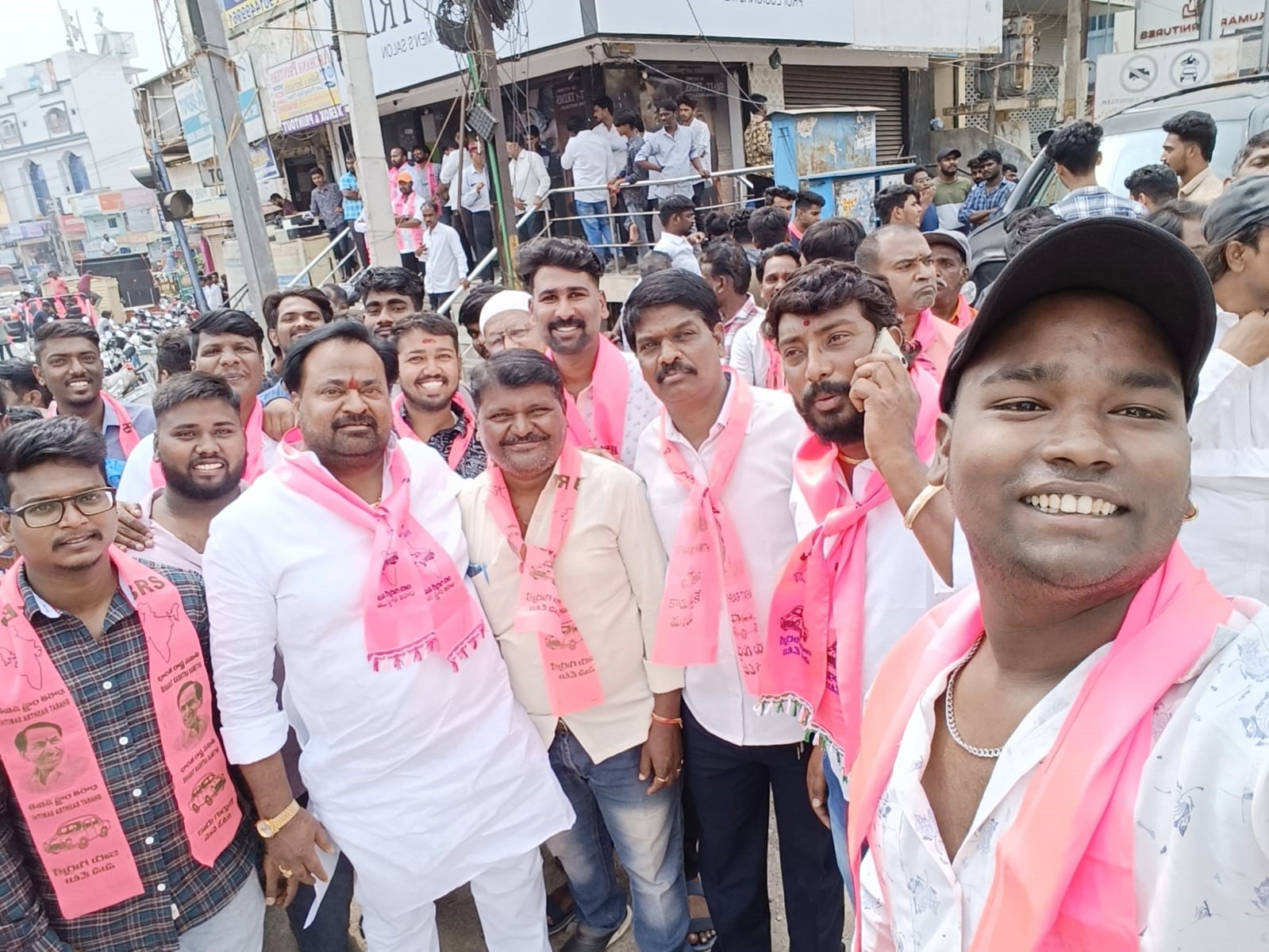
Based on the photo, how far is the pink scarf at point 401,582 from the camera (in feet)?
6.78

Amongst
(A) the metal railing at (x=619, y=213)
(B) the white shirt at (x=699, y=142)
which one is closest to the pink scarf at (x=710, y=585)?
(A) the metal railing at (x=619, y=213)

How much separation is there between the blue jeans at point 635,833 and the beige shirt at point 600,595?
89 mm

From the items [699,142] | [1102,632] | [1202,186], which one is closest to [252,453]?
[1102,632]

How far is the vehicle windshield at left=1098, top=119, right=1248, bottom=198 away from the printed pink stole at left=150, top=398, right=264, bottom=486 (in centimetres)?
579

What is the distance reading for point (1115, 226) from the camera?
0.90m

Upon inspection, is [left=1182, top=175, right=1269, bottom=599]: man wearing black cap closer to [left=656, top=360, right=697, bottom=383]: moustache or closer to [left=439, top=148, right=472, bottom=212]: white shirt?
[left=656, top=360, right=697, bottom=383]: moustache

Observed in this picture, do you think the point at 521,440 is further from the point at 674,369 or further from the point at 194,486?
the point at 194,486

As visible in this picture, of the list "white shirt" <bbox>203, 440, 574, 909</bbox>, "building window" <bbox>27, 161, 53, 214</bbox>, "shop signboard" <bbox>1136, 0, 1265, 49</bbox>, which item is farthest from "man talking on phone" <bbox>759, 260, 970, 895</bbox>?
"building window" <bbox>27, 161, 53, 214</bbox>

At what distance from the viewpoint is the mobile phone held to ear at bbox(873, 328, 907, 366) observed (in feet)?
6.25

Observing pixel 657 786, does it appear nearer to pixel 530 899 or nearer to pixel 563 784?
pixel 563 784

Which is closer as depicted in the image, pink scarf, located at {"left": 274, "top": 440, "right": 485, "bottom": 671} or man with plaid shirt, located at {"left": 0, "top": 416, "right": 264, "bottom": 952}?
man with plaid shirt, located at {"left": 0, "top": 416, "right": 264, "bottom": 952}

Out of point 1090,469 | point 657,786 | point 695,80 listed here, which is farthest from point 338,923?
point 695,80

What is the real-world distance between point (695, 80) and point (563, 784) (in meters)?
13.1

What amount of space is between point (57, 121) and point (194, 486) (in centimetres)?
7889
